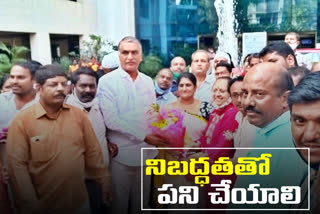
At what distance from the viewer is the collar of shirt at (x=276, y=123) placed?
1.77 metres

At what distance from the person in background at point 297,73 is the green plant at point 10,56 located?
4.57ft

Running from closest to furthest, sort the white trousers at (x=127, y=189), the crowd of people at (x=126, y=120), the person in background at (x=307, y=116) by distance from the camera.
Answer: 1. the person in background at (x=307, y=116)
2. the crowd of people at (x=126, y=120)
3. the white trousers at (x=127, y=189)

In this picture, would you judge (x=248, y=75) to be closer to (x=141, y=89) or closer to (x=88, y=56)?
(x=141, y=89)

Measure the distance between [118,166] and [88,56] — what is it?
0.64m

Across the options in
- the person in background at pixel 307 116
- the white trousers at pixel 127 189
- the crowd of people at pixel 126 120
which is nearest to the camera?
the person in background at pixel 307 116

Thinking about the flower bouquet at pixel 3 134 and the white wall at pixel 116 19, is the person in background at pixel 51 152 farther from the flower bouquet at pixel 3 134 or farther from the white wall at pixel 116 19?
the white wall at pixel 116 19

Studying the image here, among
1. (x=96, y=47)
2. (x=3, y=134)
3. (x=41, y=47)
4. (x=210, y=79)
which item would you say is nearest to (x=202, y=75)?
(x=210, y=79)

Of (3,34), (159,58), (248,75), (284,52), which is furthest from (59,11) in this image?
(284,52)

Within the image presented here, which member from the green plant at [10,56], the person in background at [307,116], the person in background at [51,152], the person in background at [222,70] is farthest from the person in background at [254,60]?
the green plant at [10,56]

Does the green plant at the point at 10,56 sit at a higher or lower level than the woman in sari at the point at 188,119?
higher

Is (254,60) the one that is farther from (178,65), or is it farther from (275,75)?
(178,65)

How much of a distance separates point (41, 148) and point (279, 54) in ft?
4.51

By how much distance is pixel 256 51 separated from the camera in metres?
1.84

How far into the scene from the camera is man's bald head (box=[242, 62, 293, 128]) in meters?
1.75
